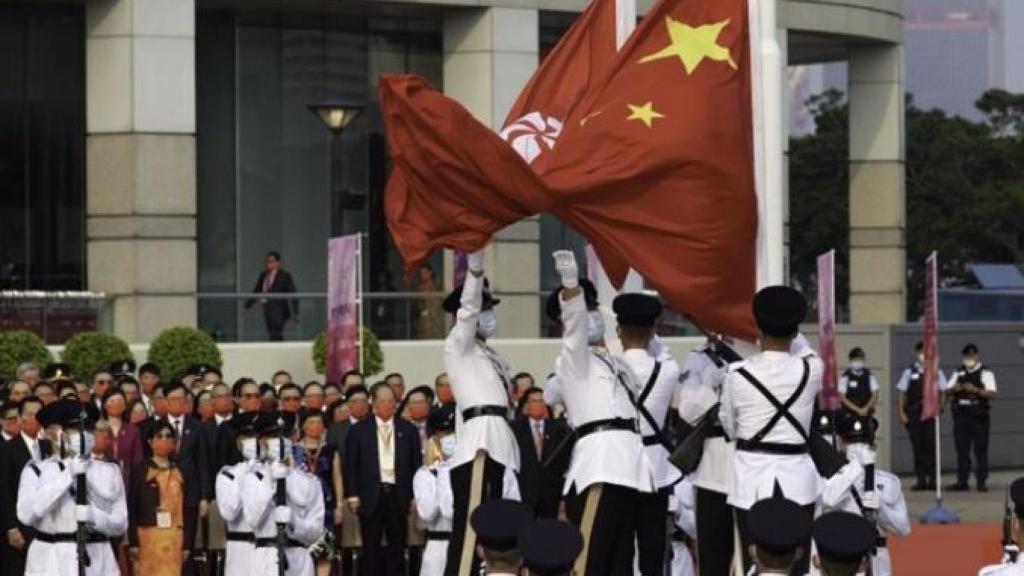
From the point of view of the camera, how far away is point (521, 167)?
59.5 ft

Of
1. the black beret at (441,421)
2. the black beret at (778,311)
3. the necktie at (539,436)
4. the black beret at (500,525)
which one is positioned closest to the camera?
the black beret at (500,525)

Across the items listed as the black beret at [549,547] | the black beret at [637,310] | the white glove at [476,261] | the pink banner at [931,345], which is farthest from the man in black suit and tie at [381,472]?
the black beret at [549,547]

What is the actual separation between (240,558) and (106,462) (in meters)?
1.41

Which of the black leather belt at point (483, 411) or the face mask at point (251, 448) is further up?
the black leather belt at point (483, 411)

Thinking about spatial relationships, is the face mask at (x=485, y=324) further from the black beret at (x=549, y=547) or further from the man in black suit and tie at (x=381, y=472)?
the black beret at (x=549, y=547)

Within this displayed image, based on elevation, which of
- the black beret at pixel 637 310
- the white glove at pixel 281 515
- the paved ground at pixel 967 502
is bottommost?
the paved ground at pixel 967 502

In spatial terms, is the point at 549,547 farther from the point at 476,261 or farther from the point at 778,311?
the point at 476,261

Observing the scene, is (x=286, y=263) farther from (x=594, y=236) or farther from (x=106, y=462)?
(x=594, y=236)

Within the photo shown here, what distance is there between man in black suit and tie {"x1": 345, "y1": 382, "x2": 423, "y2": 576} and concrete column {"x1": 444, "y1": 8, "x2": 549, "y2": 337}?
36.8 ft

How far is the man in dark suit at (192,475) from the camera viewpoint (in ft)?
79.9

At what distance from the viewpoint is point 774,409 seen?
16.1 m

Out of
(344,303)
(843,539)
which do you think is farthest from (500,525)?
(344,303)

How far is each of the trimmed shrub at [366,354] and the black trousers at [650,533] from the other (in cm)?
1372

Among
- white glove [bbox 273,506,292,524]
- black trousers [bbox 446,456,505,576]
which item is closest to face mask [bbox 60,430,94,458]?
white glove [bbox 273,506,292,524]
